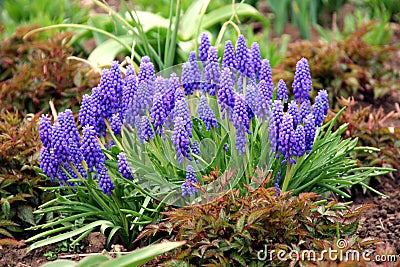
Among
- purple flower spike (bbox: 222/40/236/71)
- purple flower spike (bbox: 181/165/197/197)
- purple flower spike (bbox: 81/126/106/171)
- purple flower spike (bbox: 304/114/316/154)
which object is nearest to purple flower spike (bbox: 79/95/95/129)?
purple flower spike (bbox: 81/126/106/171)

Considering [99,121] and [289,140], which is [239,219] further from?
[99,121]

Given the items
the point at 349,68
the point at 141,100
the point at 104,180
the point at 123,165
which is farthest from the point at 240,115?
the point at 349,68

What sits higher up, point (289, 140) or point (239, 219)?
point (289, 140)

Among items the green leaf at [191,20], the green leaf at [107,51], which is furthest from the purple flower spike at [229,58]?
the green leaf at [191,20]

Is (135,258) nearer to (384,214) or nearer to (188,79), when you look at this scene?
(188,79)

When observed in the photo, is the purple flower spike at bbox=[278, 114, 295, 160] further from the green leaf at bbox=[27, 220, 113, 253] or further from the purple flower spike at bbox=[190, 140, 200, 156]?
the green leaf at bbox=[27, 220, 113, 253]

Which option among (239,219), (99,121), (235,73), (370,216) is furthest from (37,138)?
(370,216)

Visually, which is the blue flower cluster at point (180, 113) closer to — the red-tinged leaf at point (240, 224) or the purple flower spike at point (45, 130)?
the purple flower spike at point (45, 130)

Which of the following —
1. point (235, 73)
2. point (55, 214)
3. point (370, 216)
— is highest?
point (235, 73)
